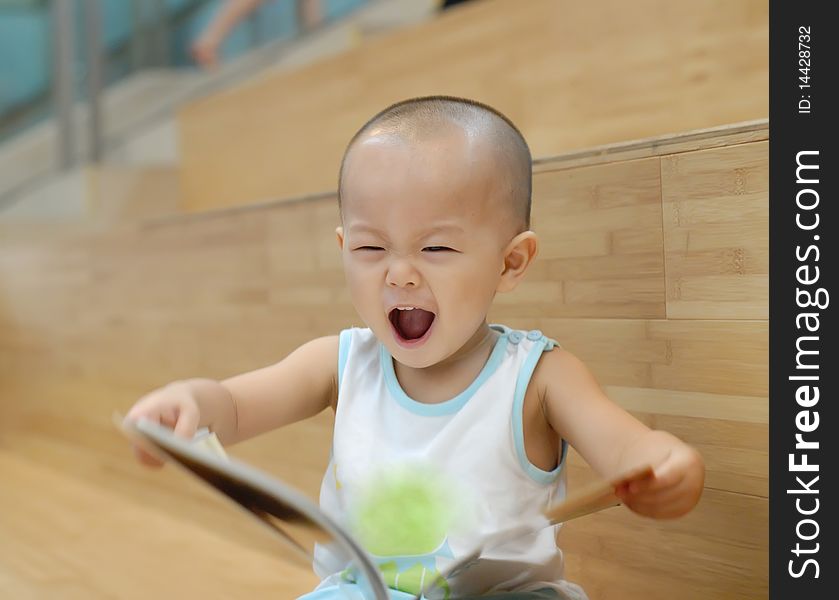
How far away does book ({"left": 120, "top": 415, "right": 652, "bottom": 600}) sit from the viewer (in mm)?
548

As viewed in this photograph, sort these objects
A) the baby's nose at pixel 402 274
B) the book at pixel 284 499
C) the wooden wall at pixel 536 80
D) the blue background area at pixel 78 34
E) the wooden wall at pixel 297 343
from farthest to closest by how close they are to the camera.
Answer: the blue background area at pixel 78 34 < the wooden wall at pixel 536 80 < the wooden wall at pixel 297 343 < the baby's nose at pixel 402 274 < the book at pixel 284 499

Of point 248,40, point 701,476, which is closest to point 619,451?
point 701,476

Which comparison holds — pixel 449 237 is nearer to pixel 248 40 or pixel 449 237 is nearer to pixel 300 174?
pixel 300 174

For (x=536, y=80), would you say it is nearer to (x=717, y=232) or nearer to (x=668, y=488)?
(x=717, y=232)

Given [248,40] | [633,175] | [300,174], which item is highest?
[248,40]

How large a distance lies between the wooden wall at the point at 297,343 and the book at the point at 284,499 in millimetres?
236

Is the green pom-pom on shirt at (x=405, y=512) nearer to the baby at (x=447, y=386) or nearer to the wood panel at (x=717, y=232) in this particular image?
the baby at (x=447, y=386)

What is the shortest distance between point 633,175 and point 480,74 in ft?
2.32

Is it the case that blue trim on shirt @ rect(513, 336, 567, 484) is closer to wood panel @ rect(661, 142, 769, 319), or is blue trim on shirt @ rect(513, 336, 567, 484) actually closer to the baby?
the baby

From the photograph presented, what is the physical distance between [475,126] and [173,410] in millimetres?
304

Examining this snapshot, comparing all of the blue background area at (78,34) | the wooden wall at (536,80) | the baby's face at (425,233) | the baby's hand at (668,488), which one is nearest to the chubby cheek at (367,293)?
the baby's face at (425,233)

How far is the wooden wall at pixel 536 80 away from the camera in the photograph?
1.21 meters

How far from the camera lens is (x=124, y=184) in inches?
97.5

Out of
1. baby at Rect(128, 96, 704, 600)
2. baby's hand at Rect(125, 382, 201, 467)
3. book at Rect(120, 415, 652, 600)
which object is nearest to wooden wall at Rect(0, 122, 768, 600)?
baby at Rect(128, 96, 704, 600)
